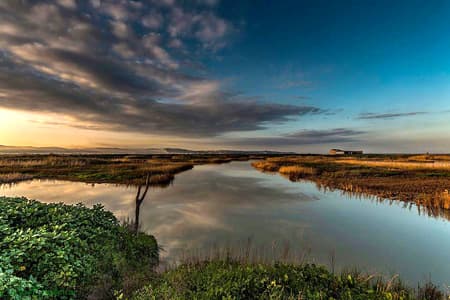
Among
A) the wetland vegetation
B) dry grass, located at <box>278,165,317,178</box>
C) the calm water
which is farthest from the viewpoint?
dry grass, located at <box>278,165,317,178</box>

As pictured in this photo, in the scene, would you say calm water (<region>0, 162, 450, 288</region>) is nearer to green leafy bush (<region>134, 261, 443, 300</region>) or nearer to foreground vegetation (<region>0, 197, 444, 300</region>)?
foreground vegetation (<region>0, 197, 444, 300</region>)

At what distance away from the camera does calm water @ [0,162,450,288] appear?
11609mm

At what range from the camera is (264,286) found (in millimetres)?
6953

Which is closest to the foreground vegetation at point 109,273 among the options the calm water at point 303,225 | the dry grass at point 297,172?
the calm water at point 303,225

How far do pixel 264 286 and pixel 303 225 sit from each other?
11.2 m

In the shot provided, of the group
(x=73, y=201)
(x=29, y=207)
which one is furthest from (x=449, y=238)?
(x=73, y=201)

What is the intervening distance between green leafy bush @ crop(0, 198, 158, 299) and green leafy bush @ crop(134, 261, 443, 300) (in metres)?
1.53

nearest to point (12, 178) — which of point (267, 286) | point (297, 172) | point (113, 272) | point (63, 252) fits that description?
point (113, 272)

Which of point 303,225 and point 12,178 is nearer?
point 303,225

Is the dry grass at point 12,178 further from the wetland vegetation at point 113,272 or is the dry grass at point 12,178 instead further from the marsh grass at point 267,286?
the marsh grass at point 267,286

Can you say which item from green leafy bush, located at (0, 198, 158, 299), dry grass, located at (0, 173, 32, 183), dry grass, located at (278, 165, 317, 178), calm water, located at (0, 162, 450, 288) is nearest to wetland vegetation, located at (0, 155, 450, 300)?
green leafy bush, located at (0, 198, 158, 299)

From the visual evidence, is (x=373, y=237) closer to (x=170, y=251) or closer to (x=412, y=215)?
(x=412, y=215)

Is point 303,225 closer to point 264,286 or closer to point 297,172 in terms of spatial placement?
point 264,286

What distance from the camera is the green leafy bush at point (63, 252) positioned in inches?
193
